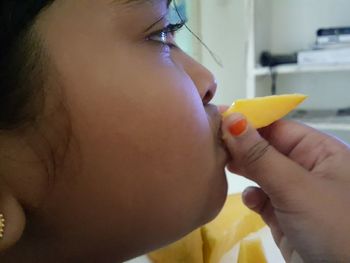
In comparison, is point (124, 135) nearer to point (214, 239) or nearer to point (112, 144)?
point (112, 144)

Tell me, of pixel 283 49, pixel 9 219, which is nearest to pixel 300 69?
pixel 283 49

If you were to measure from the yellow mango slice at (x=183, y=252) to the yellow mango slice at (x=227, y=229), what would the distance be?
0.03m

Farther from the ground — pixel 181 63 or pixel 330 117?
pixel 181 63

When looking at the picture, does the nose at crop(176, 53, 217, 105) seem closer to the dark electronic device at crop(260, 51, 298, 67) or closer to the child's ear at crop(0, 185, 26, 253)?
the child's ear at crop(0, 185, 26, 253)

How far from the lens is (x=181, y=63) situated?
0.57 metres

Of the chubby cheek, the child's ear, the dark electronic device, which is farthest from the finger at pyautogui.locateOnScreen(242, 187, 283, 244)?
the dark electronic device

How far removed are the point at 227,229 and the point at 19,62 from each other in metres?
0.52

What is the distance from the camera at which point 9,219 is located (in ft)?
1.49

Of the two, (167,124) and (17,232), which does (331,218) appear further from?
(17,232)

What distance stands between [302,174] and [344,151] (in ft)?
0.36

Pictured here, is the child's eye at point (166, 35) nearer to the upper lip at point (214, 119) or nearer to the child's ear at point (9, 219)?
the upper lip at point (214, 119)

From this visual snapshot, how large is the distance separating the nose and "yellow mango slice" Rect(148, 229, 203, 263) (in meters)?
0.29

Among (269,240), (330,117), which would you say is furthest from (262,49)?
(269,240)

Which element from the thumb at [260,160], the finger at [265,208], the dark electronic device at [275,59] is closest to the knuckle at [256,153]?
the thumb at [260,160]
